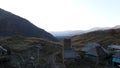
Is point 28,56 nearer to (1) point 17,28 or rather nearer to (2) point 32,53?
(2) point 32,53

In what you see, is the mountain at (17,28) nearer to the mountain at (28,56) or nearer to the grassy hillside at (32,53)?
the grassy hillside at (32,53)

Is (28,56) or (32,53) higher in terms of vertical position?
(32,53)

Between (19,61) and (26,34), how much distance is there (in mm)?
40568

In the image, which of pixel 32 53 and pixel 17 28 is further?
pixel 17 28

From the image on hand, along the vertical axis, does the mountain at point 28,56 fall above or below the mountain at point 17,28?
below

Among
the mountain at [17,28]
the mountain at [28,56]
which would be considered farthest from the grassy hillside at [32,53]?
the mountain at [17,28]

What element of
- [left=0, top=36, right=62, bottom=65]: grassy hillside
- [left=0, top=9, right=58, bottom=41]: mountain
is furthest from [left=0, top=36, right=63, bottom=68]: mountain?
[left=0, top=9, right=58, bottom=41]: mountain

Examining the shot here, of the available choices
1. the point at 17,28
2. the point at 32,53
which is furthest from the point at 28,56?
the point at 17,28

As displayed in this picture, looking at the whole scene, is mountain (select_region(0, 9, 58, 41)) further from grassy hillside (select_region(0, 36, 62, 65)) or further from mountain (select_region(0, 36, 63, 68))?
mountain (select_region(0, 36, 63, 68))

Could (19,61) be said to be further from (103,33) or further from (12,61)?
(103,33)

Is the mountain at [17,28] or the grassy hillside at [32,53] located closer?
the grassy hillside at [32,53]

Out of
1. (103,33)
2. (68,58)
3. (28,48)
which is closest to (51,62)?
(68,58)

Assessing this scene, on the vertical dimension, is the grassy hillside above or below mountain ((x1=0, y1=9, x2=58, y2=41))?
below

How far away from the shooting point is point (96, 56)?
3888 centimetres
